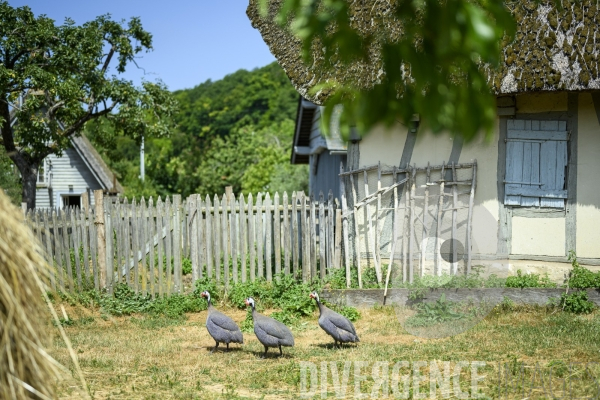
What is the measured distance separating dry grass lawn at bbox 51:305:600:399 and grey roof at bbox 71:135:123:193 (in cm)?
1626

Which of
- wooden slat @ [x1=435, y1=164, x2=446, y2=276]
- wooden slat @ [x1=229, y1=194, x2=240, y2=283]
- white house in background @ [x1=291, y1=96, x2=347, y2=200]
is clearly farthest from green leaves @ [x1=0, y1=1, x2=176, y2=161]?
wooden slat @ [x1=435, y1=164, x2=446, y2=276]

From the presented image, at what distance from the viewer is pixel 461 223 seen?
1035 centimetres

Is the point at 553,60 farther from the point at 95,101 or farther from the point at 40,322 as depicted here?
the point at 95,101

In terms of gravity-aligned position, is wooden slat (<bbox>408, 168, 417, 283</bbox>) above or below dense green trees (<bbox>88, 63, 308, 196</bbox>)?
below

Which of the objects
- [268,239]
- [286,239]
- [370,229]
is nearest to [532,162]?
[370,229]

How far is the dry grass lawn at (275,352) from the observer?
252 inches

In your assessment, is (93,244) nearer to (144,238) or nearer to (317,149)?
(144,238)

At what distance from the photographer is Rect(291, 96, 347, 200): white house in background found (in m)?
13.1

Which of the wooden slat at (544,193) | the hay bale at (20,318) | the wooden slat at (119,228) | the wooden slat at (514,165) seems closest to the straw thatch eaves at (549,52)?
the wooden slat at (514,165)

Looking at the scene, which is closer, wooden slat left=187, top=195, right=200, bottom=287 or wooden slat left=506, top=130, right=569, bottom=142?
wooden slat left=506, top=130, right=569, bottom=142

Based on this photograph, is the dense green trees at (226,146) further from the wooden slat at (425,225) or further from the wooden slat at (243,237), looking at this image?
the wooden slat at (425,225)

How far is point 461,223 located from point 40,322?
7522mm

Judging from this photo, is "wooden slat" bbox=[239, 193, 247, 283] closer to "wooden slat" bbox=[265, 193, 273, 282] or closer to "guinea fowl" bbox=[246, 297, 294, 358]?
"wooden slat" bbox=[265, 193, 273, 282]

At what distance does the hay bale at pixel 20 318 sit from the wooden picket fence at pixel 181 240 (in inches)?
270
